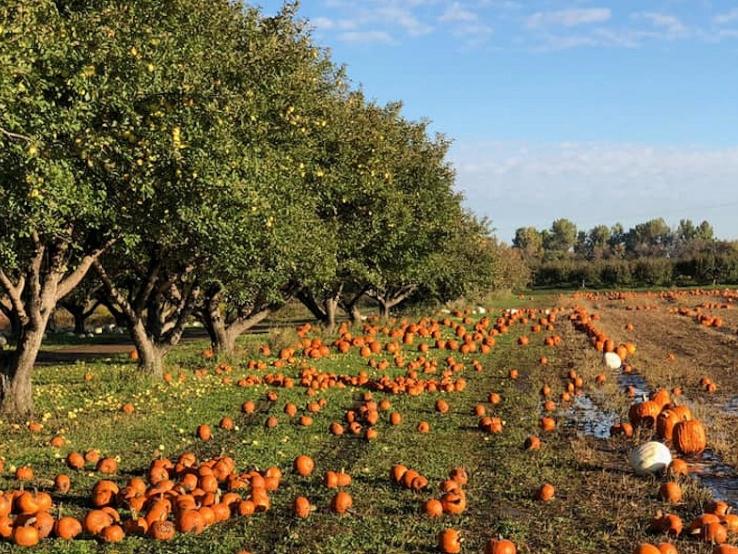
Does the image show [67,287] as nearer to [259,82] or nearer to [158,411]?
[158,411]

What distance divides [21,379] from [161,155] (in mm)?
6190

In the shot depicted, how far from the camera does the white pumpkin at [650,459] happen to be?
1145 centimetres

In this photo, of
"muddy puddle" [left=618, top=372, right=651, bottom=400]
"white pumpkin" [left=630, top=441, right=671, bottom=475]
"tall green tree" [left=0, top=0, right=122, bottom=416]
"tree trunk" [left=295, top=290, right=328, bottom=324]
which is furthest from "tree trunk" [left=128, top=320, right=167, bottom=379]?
"tree trunk" [left=295, top=290, right=328, bottom=324]

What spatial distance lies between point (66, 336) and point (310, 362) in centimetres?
2188

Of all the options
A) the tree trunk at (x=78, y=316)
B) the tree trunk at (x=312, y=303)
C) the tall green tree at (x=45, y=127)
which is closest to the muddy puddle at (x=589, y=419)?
the tall green tree at (x=45, y=127)

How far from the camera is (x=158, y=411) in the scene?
16.3 meters

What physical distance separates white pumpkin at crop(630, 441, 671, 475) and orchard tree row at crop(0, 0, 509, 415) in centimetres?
850

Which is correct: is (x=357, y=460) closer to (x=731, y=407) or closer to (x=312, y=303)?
(x=731, y=407)

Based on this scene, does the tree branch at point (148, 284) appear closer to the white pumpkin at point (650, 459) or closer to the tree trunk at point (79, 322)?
the white pumpkin at point (650, 459)

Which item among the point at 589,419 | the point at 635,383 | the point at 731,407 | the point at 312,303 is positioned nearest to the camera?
the point at 589,419

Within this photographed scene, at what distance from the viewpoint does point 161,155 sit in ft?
43.2

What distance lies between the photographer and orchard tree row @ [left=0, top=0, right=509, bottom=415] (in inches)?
469

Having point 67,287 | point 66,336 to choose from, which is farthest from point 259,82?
point 66,336

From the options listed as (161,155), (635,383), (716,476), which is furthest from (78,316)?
(716,476)
